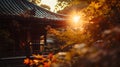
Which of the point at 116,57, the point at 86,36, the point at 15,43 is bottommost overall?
the point at 116,57

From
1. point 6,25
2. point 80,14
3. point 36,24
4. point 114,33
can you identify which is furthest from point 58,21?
point 114,33

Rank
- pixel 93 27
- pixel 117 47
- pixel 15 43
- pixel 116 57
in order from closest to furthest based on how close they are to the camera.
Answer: pixel 116 57
pixel 117 47
pixel 93 27
pixel 15 43

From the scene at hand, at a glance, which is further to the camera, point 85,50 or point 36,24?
point 36,24

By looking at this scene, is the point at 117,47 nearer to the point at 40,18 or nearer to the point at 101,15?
the point at 101,15

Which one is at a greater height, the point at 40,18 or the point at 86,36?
the point at 40,18

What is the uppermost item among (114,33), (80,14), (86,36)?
(80,14)

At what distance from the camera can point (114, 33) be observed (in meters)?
2.52

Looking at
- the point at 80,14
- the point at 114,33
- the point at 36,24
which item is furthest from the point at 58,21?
the point at 114,33

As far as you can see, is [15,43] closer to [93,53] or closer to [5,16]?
[5,16]

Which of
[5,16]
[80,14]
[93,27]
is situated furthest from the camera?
[5,16]

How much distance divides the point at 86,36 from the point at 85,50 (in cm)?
253

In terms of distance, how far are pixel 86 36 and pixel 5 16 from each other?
25.9 feet

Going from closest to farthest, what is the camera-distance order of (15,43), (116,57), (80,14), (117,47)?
(116,57) < (117,47) < (80,14) < (15,43)

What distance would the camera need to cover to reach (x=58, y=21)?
13.8 meters
